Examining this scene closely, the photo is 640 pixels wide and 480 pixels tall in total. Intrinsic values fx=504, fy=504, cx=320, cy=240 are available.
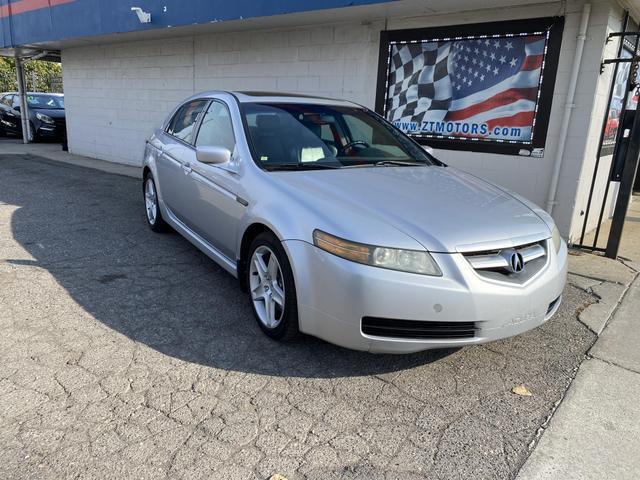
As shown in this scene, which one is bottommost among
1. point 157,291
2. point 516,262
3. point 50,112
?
point 157,291

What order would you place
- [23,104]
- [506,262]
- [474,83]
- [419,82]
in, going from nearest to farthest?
[506,262], [474,83], [419,82], [23,104]

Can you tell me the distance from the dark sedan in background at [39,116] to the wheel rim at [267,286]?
13739 millimetres

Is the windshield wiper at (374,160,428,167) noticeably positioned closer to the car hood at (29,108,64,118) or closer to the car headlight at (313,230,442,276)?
the car headlight at (313,230,442,276)

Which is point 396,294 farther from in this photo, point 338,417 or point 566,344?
point 566,344

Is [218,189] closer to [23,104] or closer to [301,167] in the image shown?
[301,167]

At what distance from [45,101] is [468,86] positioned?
16.0 m

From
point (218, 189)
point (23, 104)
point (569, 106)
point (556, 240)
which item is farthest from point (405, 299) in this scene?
point (23, 104)

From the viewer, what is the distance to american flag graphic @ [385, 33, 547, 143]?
5789mm

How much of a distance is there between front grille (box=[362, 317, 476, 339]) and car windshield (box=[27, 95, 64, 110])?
17727 millimetres

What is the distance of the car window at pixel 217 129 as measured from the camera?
396cm

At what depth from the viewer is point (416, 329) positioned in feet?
8.75

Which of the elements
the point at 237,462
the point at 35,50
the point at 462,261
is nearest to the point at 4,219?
the point at 237,462

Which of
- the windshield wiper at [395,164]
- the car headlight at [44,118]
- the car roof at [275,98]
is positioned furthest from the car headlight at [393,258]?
the car headlight at [44,118]

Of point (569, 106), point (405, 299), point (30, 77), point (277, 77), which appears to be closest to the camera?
point (405, 299)
